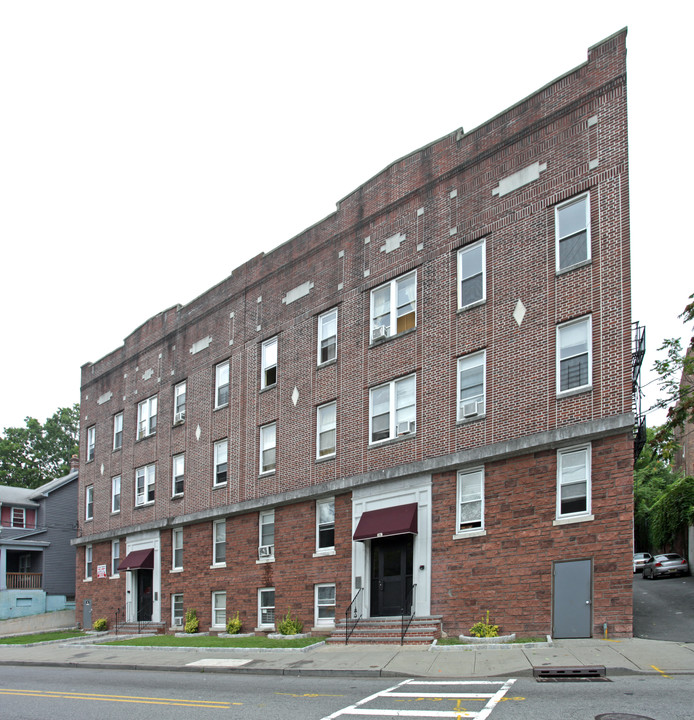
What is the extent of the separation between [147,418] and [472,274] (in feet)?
63.6

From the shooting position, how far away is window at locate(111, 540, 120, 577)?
122 feet

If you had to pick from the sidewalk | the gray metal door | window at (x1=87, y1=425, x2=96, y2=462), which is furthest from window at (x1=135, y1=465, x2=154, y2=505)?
the gray metal door

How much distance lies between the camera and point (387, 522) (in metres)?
22.8

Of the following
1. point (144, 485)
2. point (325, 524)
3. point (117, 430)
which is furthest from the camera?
point (117, 430)

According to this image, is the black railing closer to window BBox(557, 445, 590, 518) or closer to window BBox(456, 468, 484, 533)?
window BBox(456, 468, 484, 533)

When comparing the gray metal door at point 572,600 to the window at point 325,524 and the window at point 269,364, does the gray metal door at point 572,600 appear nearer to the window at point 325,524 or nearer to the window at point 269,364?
the window at point 325,524

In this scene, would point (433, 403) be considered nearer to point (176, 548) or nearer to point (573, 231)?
point (573, 231)

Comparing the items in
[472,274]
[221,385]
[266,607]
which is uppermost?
[472,274]

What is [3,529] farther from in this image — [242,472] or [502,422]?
[502,422]

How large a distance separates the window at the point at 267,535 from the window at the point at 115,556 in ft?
38.1

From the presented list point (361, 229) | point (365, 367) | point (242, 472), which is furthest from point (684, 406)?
point (242, 472)

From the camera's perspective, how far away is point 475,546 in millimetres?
20734

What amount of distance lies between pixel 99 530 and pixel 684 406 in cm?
2846

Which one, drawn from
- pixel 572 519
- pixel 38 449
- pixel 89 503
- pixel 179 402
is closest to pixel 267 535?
pixel 179 402
